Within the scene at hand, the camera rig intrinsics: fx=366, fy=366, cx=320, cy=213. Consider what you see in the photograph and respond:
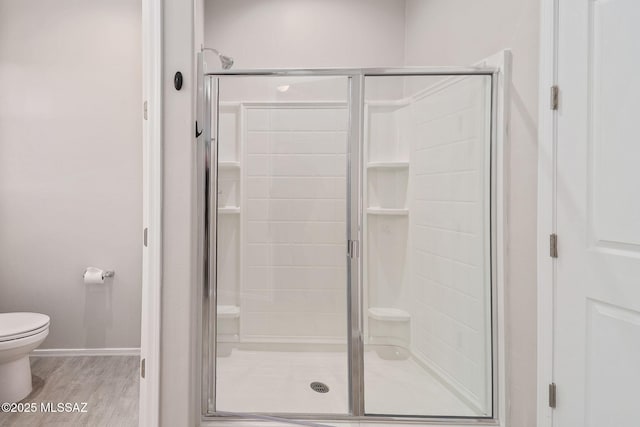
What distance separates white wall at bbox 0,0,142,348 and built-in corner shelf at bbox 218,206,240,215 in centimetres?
113

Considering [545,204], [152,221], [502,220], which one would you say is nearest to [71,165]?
[152,221]

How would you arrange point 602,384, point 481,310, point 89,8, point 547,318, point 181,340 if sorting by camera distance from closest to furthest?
point 602,384 → point 547,318 → point 181,340 → point 481,310 → point 89,8

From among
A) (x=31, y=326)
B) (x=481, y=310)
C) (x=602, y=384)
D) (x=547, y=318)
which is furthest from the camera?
(x=31, y=326)

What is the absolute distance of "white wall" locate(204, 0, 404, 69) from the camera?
2689 millimetres

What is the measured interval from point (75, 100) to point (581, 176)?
3.02 m

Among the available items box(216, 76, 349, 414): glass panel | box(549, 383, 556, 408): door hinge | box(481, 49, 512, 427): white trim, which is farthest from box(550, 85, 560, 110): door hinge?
box(549, 383, 556, 408): door hinge

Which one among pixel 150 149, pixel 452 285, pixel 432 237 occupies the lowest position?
pixel 452 285

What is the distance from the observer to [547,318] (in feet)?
4.88

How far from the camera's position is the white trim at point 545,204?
1.45m

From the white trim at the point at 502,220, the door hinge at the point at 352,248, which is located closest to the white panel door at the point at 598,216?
the white trim at the point at 502,220

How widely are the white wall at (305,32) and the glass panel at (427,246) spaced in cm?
111

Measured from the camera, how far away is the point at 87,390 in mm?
2172

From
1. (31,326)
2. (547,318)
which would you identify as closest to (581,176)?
(547,318)

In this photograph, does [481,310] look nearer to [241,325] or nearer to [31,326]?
[241,325]
